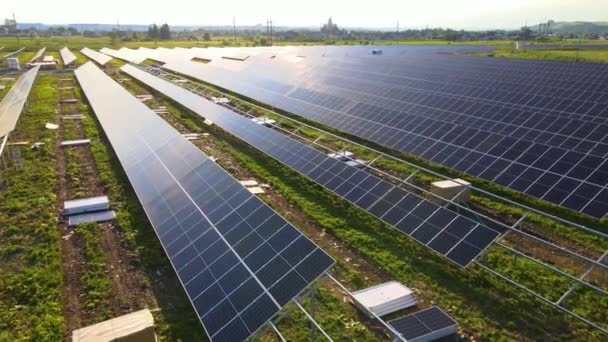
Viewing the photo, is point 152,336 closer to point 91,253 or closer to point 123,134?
point 91,253

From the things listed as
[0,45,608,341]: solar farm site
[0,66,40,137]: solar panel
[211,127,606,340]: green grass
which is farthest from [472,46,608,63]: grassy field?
[0,66,40,137]: solar panel

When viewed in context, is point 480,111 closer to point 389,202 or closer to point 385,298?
point 389,202

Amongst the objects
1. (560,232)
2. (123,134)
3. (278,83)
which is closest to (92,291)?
(123,134)

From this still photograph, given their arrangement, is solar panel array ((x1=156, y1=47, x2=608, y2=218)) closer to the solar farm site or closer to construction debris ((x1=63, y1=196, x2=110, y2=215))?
the solar farm site

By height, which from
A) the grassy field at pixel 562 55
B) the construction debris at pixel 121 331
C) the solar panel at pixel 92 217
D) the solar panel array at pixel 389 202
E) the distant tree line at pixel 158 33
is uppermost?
the distant tree line at pixel 158 33

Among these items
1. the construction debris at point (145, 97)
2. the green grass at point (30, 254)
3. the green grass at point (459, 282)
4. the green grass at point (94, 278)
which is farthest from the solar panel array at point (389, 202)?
the construction debris at point (145, 97)

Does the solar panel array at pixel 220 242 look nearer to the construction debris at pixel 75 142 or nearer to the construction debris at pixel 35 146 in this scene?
the construction debris at pixel 75 142
